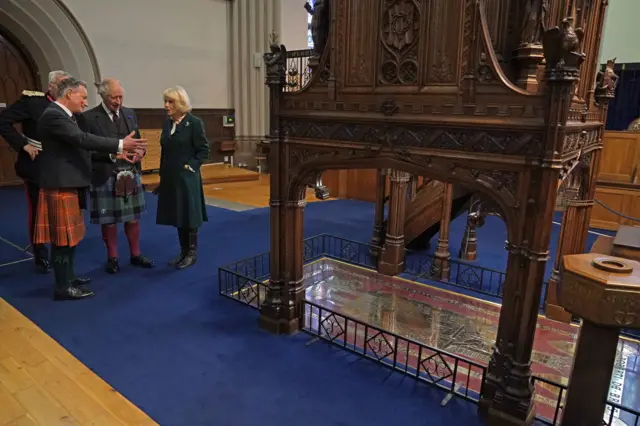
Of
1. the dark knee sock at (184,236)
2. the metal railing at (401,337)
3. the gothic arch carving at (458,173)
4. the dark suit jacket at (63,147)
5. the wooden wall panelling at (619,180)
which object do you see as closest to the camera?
the gothic arch carving at (458,173)

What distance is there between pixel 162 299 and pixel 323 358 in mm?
1499

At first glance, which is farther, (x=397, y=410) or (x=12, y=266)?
(x=12, y=266)

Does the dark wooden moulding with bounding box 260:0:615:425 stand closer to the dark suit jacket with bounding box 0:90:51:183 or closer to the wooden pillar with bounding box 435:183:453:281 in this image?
the wooden pillar with bounding box 435:183:453:281

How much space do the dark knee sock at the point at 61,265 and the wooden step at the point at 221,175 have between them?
204 inches

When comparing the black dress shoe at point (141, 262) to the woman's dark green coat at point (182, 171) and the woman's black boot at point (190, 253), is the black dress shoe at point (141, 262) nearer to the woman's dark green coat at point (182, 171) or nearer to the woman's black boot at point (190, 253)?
the woman's black boot at point (190, 253)

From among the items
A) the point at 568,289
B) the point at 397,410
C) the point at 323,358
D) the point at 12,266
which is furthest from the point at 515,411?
the point at 12,266

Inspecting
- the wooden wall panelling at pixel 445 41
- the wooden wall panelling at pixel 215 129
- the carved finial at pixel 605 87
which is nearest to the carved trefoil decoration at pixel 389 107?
the wooden wall panelling at pixel 445 41

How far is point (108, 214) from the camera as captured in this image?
3.81 meters

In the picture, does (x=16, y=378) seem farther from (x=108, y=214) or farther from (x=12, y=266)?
(x=12, y=266)

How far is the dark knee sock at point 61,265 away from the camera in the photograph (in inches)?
131

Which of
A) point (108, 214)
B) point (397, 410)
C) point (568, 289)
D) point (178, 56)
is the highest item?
point (178, 56)

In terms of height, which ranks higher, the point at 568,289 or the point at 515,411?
the point at 568,289

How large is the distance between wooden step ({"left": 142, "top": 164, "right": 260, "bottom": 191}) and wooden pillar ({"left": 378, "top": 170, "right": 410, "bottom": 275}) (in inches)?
212

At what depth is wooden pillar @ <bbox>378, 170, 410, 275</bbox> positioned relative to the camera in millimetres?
4277
